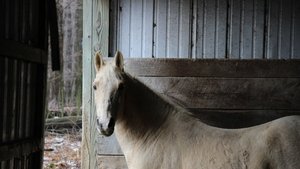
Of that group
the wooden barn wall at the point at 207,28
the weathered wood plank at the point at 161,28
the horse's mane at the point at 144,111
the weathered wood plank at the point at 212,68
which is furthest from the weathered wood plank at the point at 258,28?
the horse's mane at the point at 144,111

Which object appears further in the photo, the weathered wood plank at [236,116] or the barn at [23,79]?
the weathered wood plank at [236,116]

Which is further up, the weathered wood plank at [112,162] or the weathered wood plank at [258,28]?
the weathered wood plank at [258,28]

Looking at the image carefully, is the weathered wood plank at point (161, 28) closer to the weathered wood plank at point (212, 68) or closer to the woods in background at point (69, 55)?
the weathered wood plank at point (212, 68)

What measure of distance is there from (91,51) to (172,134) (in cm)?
171

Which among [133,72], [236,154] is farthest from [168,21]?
[236,154]

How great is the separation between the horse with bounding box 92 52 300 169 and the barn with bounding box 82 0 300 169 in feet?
2.73

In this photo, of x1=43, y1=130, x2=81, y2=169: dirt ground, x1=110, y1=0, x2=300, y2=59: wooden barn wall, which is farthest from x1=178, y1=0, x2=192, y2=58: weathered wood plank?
x1=43, y1=130, x2=81, y2=169: dirt ground

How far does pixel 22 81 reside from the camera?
13.0ft

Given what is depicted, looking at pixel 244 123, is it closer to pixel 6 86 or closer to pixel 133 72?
pixel 133 72

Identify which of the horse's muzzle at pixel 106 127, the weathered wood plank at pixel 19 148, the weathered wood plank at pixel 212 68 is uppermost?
the weathered wood plank at pixel 212 68

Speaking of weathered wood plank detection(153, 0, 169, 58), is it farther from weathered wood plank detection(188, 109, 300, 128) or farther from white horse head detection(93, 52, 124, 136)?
white horse head detection(93, 52, 124, 136)

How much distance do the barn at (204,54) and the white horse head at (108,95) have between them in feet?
3.31

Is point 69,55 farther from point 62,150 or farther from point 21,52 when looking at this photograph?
point 21,52

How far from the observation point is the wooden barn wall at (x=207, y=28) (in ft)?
16.9
